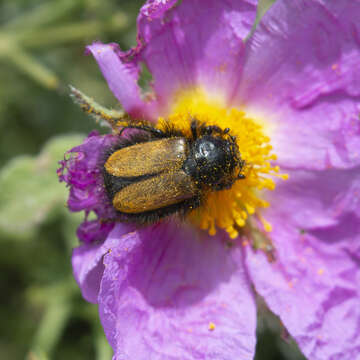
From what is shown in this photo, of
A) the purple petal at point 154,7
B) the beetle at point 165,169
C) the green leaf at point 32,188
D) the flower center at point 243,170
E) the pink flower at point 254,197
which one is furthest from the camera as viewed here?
the green leaf at point 32,188

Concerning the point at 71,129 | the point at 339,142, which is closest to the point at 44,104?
the point at 71,129

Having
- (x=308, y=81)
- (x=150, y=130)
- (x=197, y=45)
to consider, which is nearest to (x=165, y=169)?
(x=150, y=130)

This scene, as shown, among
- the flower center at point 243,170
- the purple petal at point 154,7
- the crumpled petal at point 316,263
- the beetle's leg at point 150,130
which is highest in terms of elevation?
the purple petal at point 154,7

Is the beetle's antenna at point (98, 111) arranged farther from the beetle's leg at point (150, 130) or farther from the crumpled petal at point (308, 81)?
the crumpled petal at point (308, 81)

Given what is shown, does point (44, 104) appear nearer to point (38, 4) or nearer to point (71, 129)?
point (71, 129)

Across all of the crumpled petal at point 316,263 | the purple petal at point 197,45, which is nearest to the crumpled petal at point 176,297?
the crumpled petal at point 316,263

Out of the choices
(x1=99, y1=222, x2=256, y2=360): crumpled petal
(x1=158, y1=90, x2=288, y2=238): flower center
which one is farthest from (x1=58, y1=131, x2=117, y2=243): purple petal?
(x1=158, y1=90, x2=288, y2=238): flower center
